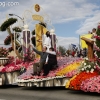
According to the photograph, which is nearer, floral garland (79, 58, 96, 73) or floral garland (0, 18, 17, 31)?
floral garland (79, 58, 96, 73)

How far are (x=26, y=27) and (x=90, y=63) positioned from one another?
8.02 meters

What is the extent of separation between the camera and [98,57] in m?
8.99

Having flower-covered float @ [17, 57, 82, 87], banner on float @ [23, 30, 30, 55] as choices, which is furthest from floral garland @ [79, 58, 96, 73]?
banner on float @ [23, 30, 30, 55]

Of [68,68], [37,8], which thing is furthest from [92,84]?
[37,8]

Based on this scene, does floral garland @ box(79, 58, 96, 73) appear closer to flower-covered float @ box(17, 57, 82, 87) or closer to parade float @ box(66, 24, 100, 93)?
parade float @ box(66, 24, 100, 93)

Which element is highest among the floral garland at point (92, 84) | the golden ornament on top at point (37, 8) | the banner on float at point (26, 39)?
the golden ornament on top at point (37, 8)

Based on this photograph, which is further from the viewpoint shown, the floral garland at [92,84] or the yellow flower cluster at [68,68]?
the yellow flower cluster at [68,68]

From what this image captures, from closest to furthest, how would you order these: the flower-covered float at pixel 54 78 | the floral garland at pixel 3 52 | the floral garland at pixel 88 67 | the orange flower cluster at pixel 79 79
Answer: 1. the orange flower cluster at pixel 79 79
2. the floral garland at pixel 88 67
3. the flower-covered float at pixel 54 78
4. the floral garland at pixel 3 52

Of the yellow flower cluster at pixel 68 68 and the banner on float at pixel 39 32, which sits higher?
the banner on float at pixel 39 32

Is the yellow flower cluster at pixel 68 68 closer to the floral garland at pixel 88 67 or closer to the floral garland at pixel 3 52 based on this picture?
the floral garland at pixel 88 67

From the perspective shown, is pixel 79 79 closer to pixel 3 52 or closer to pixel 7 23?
pixel 3 52

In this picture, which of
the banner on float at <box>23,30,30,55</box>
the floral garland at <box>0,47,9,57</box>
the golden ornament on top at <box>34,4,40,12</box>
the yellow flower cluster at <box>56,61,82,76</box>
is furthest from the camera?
the golden ornament on top at <box>34,4,40,12</box>

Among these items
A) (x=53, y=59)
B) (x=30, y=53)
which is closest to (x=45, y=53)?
(x=53, y=59)

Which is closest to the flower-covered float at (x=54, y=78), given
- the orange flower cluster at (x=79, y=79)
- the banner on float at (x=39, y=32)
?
the orange flower cluster at (x=79, y=79)
